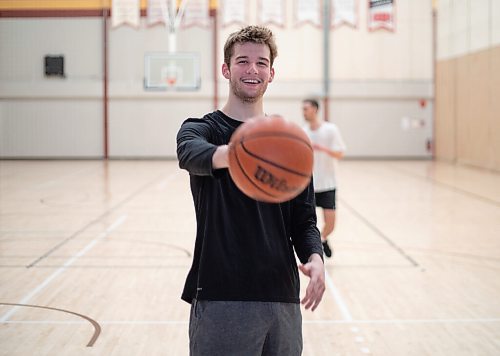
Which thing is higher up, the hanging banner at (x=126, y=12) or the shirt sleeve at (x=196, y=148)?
the hanging banner at (x=126, y=12)

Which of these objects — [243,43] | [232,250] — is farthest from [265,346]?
[243,43]

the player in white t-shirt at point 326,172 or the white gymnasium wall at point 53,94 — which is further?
the white gymnasium wall at point 53,94

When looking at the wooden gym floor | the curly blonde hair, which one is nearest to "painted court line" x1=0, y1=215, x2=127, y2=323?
the wooden gym floor

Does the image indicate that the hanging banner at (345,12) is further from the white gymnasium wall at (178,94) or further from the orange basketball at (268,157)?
the orange basketball at (268,157)

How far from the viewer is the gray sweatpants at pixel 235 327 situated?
7.70 feet

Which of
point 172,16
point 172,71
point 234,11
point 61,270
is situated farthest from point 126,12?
point 61,270

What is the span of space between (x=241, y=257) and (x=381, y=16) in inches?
885

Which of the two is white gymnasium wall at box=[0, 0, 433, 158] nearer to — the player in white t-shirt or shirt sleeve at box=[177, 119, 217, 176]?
the player in white t-shirt

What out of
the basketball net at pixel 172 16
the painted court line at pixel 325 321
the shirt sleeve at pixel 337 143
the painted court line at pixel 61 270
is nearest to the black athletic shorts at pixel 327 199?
the shirt sleeve at pixel 337 143

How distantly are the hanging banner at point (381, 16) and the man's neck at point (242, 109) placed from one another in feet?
72.7

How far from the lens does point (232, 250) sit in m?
2.35

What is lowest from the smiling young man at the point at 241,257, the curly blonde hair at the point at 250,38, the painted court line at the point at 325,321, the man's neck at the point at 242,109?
the painted court line at the point at 325,321

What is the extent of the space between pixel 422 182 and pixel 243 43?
14.9m

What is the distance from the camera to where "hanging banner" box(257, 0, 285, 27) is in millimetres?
23625
